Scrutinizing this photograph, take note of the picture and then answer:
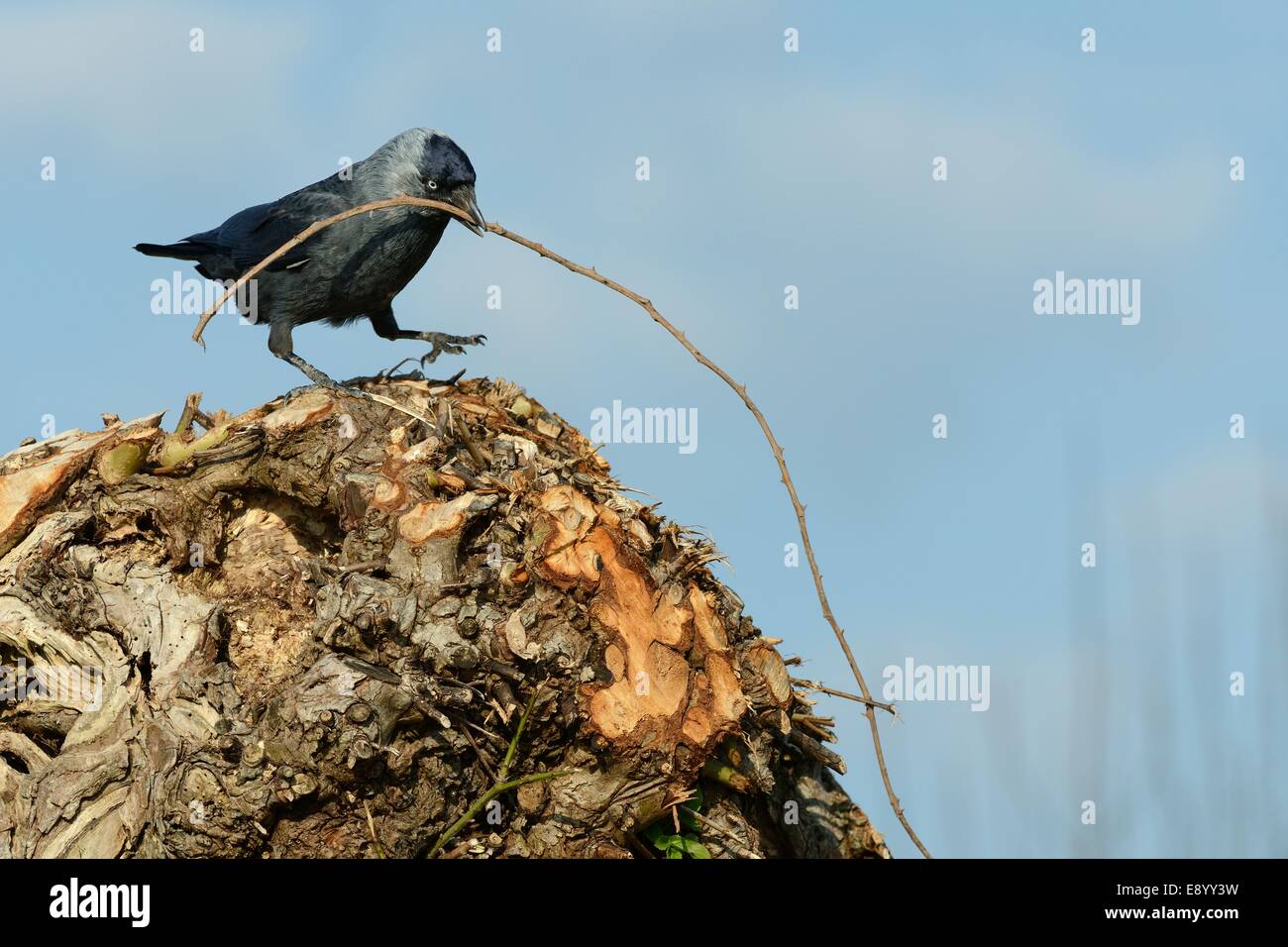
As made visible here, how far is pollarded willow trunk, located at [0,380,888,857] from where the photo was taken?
176 inches

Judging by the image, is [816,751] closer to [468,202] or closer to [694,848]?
[694,848]

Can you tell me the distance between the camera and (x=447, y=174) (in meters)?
7.06

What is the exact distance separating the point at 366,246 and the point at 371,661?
3124mm

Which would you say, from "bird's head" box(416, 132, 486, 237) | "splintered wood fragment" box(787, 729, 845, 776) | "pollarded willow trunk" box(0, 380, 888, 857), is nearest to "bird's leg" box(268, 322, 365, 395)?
"bird's head" box(416, 132, 486, 237)

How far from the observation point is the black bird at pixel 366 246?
7.05 metres

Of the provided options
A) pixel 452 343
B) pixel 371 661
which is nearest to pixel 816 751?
pixel 371 661

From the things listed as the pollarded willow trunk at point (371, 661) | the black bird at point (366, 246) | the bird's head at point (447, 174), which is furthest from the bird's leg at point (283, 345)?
the pollarded willow trunk at point (371, 661)

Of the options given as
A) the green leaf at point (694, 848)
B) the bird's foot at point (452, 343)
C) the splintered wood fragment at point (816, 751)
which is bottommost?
the green leaf at point (694, 848)

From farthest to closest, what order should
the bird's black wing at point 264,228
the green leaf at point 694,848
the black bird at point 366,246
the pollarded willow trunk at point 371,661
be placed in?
the bird's black wing at point 264,228 → the black bird at point 366,246 → the green leaf at point 694,848 → the pollarded willow trunk at point 371,661

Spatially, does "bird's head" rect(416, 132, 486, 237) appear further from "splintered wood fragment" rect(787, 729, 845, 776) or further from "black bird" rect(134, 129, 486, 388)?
"splintered wood fragment" rect(787, 729, 845, 776)

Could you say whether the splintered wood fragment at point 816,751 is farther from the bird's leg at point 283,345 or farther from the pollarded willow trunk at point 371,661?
the bird's leg at point 283,345
